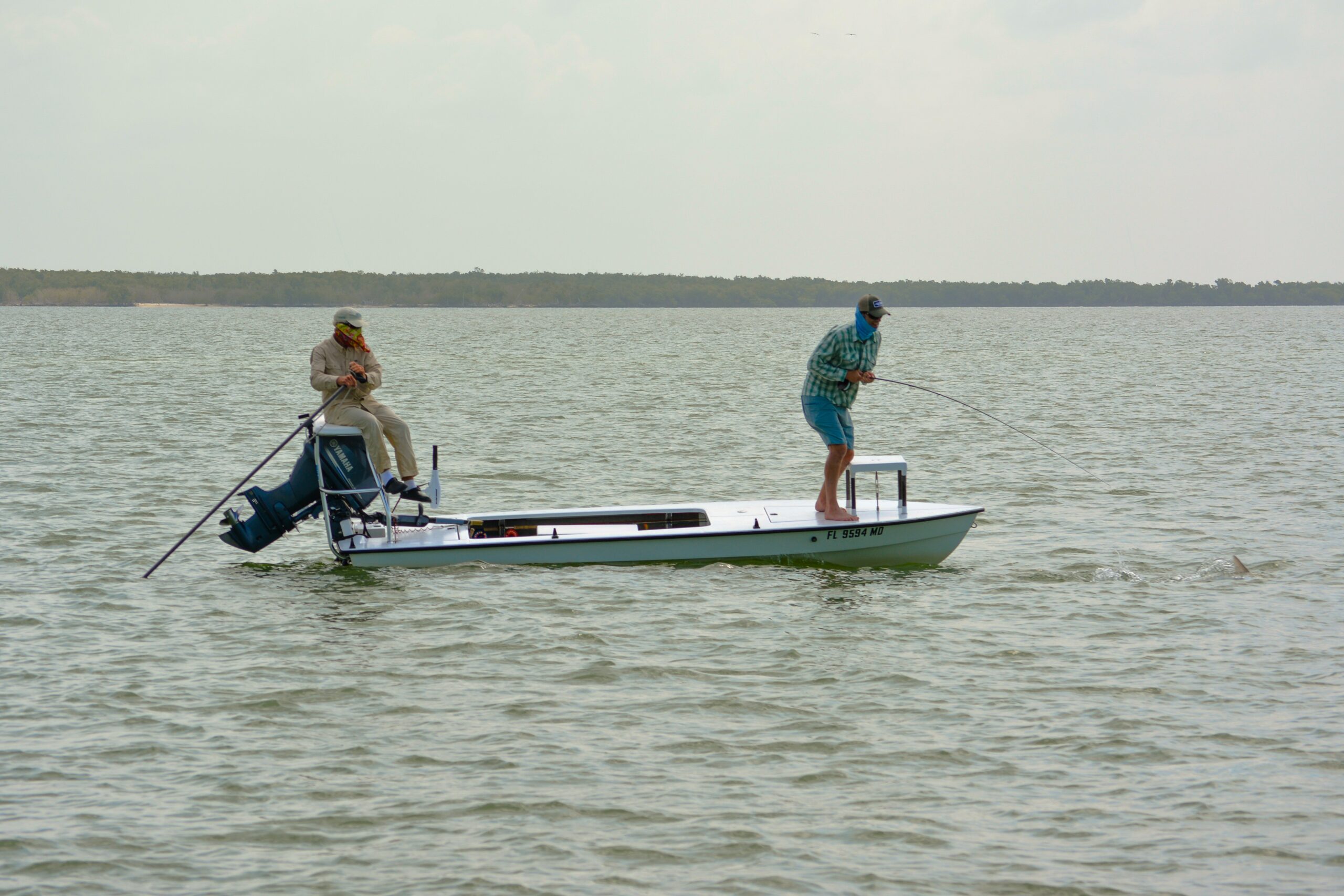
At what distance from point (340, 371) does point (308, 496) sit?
3.73ft

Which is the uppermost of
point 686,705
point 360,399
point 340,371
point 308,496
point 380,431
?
point 340,371

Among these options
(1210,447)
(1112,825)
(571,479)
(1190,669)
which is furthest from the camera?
(1210,447)

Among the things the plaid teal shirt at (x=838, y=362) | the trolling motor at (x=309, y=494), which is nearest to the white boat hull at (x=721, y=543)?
the trolling motor at (x=309, y=494)

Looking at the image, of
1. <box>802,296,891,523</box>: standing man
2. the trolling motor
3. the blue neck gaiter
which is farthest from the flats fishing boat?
the blue neck gaiter

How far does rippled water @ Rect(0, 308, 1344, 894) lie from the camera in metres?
6.50

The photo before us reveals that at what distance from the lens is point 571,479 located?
2027 centimetres

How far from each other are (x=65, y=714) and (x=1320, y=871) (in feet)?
23.0

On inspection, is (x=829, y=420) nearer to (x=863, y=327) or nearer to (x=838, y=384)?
(x=838, y=384)

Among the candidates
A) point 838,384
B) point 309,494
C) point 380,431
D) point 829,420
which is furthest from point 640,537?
point 309,494

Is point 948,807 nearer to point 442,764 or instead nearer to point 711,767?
point 711,767

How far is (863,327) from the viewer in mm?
12234

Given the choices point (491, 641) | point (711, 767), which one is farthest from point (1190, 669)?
point (491, 641)

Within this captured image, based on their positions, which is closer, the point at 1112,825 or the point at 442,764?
the point at 1112,825

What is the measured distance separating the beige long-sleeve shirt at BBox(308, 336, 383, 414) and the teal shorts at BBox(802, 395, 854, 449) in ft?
12.5
